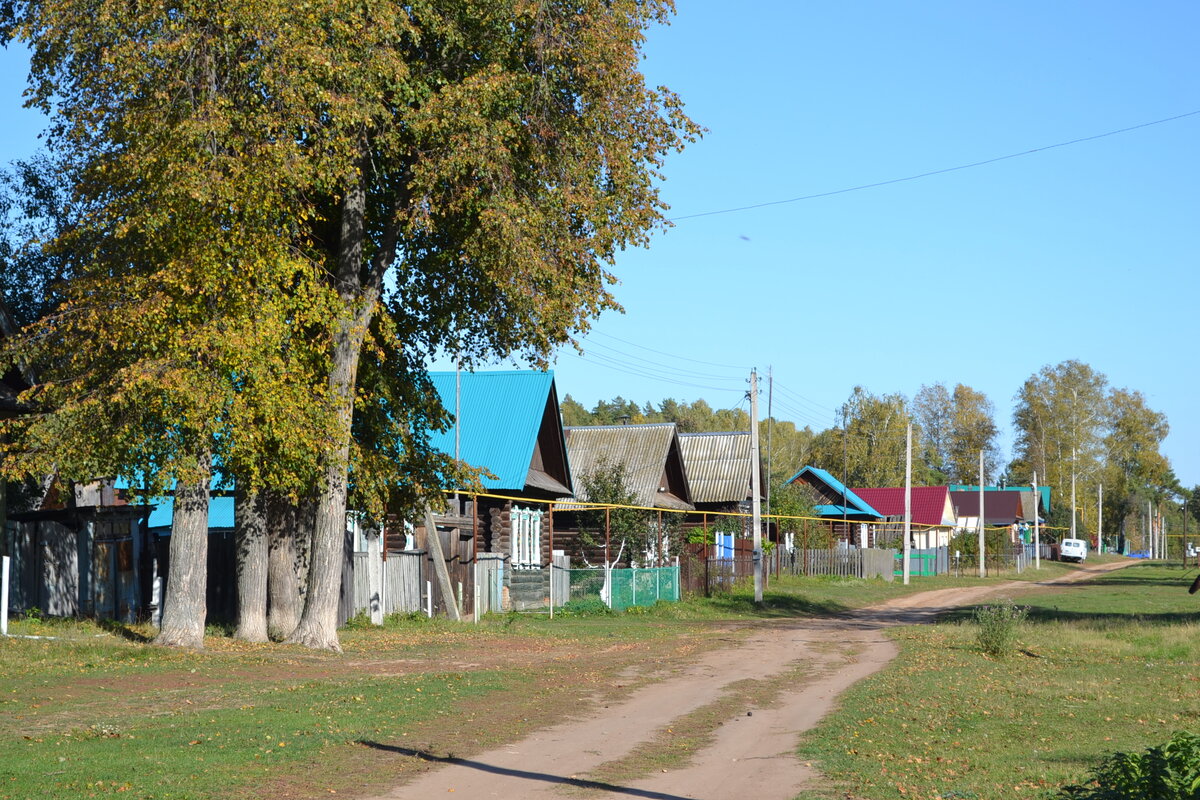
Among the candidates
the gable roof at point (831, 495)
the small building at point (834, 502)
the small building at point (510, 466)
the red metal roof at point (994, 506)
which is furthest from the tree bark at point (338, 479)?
the red metal roof at point (994, 506)

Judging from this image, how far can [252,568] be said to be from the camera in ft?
68.5

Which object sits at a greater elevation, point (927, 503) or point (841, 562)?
point (927, 503)

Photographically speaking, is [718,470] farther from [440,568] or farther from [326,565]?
[326,565]

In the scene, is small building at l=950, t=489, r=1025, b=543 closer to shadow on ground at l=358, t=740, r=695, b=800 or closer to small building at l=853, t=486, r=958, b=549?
small building at l=853, t=486, r=958, b=549

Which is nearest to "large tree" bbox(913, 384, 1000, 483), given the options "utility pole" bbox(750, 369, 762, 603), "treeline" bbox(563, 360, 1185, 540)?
"treeline" bbox(563, 360, 1185, 540)

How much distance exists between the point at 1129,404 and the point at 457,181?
105 m

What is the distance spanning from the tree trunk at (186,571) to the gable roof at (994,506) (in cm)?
8955

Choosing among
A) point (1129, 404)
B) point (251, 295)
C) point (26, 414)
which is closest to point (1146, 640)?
point (251, 295)

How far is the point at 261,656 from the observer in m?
18.4

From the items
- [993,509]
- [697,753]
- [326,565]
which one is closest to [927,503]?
[993,509]

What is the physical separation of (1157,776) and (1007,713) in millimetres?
6329

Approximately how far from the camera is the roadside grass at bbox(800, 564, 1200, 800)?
9.73m

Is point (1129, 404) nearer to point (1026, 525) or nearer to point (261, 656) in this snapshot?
point (1026, 525)

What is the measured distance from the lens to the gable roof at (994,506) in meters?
102
